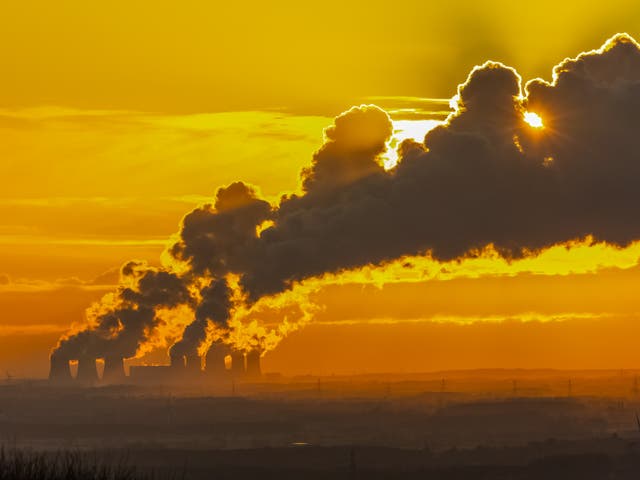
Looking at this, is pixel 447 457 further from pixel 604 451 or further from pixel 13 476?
pixel 13 476

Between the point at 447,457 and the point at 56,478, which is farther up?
the point at 447,457

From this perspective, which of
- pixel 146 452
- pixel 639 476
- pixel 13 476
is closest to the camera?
pixel 13 476

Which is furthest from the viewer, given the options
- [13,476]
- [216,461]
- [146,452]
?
[146,452]

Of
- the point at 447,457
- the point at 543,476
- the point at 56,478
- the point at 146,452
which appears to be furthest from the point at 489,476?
the point at 56,478

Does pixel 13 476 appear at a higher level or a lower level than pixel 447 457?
lower

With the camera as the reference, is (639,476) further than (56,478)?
Yes

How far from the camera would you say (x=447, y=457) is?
177m

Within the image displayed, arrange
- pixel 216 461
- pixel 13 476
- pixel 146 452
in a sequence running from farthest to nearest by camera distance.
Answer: pixel 146 452 < pixel 216 461 < pixel 13 476

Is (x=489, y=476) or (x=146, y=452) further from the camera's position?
(x=146, y=452)

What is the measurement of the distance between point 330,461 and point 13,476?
11326cm

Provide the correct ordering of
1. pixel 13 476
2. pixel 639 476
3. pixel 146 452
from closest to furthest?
pixel 13 476, pixel 639 476, pixel 146 452

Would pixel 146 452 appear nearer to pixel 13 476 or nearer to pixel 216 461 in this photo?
pixel 216 461

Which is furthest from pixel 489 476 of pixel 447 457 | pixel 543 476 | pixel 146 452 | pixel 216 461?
pixel 146 452

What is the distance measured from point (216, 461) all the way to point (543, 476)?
114 feet
